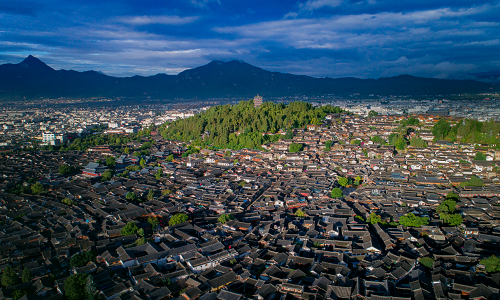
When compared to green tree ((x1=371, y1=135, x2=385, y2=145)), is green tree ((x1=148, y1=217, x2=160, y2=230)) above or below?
below

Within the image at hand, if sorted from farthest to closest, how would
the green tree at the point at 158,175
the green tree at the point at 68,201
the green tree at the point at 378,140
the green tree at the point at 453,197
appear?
the green tree at the point at 378,140
the green tree at the point at 158,175
the green tree at the point at 68,201
the green tree at the point at 453,197

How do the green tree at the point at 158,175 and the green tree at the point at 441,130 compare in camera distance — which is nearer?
the green tree at the point at 158,175

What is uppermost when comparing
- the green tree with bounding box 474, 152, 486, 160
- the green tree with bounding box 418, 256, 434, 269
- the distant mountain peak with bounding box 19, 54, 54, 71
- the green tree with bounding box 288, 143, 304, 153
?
the distant mountain peak with bounding box 19, 54, 54, 71

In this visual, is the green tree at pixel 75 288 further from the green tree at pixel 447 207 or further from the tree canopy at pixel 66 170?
the tree canopy at pixel 66 170

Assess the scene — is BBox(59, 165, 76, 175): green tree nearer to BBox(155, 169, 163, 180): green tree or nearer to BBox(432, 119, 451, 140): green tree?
BBox(155, 169, 163, 180): green tree

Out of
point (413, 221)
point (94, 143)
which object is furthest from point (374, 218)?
point (94, 143)

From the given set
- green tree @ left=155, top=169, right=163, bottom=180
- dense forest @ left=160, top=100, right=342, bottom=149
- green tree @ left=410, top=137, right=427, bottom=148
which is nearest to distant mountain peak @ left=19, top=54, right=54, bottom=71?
dense forest @ left=160, top=100, right=342, bottom=149

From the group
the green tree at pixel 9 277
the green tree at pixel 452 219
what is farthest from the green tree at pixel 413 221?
the green tree at pixel 9 277
